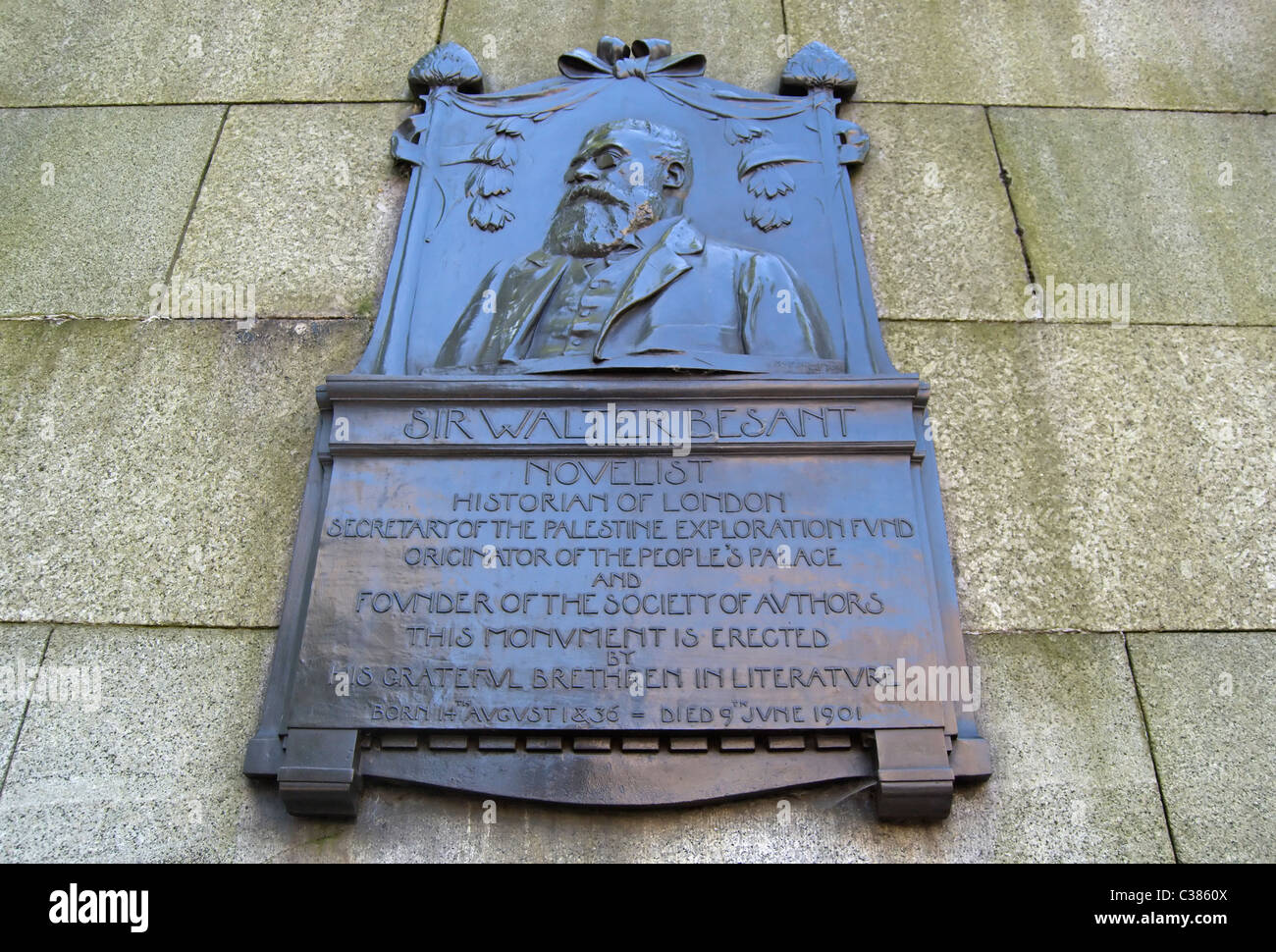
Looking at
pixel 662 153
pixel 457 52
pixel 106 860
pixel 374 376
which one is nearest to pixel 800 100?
pixel 662 153

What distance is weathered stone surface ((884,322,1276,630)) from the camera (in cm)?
438

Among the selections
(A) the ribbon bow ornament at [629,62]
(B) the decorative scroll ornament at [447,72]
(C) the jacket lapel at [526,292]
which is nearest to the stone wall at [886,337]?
(B) the decorative scroll ornament at [447,72]

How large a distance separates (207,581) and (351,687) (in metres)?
1.00

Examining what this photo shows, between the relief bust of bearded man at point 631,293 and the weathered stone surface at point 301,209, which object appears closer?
the relief bust of bearded man at point 631,293

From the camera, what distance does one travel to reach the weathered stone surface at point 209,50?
19.7ft

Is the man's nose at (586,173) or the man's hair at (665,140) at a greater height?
the man's hair at (665,140)

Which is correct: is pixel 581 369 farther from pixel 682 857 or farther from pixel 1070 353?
pixel 1070 353

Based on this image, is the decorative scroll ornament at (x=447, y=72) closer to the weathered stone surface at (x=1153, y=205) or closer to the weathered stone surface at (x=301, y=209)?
the weathered stone surface at (x=301, y=209)

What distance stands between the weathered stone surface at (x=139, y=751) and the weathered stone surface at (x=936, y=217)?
3491mm

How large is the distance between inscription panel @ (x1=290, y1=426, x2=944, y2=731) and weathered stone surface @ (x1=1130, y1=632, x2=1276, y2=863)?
0.99 metres

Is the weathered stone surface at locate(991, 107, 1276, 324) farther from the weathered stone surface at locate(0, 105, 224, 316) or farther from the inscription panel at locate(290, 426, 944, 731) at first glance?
the weathered stone surface at locate(0, 105, 224, 316)

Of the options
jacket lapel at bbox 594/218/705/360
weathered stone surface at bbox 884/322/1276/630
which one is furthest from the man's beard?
weathered stone surface at bbox 884/322/1276/630

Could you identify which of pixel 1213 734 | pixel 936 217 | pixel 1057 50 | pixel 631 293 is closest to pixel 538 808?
pixel 631 293

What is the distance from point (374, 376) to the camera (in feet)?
14.5
